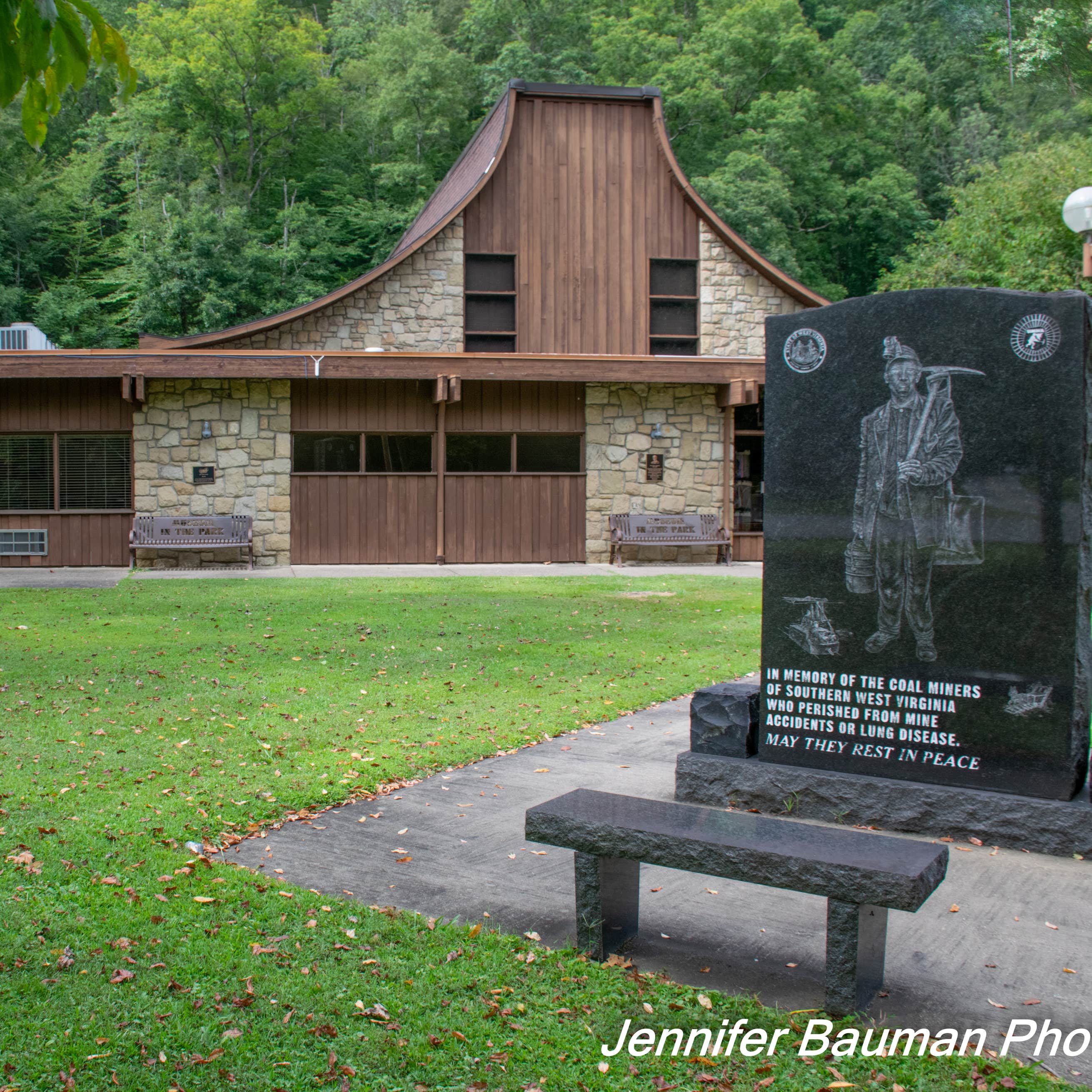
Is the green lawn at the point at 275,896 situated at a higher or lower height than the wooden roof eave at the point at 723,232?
lower

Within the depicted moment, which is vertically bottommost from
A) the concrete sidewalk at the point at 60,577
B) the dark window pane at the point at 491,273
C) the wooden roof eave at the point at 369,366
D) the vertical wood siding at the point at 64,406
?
the concrete sidewalk at the point at 60,577

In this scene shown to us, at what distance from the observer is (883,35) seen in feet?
157

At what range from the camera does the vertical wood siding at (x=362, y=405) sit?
19062 mm

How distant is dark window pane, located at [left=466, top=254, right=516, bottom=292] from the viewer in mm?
20453

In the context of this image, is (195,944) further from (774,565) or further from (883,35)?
(883,35)

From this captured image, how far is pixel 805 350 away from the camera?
5.46 m

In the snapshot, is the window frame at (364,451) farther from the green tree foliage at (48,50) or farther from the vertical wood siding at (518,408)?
the green tree foliage at (48,50)

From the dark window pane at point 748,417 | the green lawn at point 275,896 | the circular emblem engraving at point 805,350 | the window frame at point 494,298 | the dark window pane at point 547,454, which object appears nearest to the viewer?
the green lawn at point 275,896

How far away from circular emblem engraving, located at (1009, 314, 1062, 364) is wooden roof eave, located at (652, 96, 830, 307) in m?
16.5

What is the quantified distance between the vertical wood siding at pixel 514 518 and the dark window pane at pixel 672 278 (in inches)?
165

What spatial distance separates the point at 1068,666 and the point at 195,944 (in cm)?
375

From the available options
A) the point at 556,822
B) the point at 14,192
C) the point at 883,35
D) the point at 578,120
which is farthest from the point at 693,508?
the point at 883,35

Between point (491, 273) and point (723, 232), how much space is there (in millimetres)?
4558

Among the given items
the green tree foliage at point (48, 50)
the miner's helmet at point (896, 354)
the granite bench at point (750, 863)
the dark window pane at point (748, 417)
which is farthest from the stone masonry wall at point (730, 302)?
the green tree foliage at point (48, 50)
